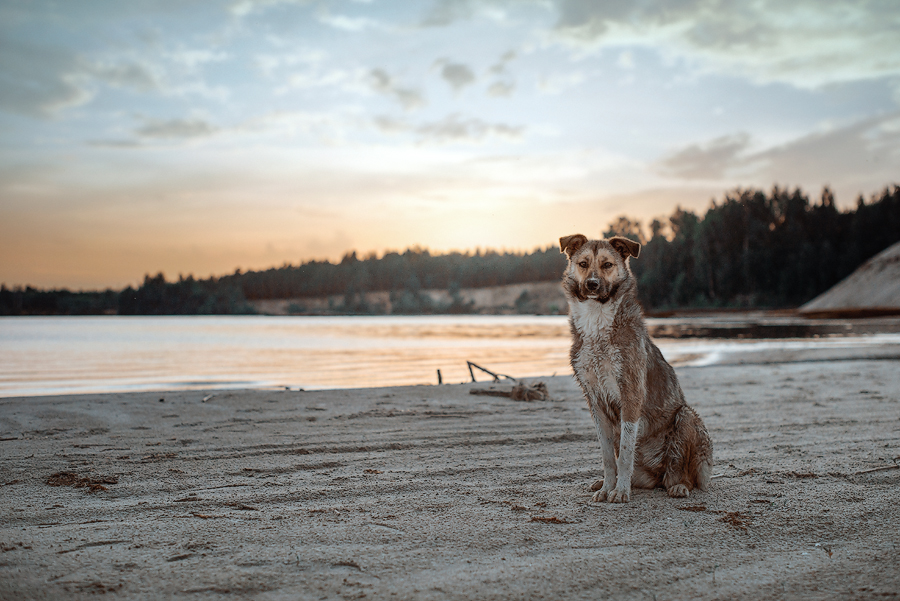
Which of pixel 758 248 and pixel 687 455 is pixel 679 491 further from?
pixel 758 248

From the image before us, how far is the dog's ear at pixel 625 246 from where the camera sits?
515cm

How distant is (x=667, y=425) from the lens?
16.5ft

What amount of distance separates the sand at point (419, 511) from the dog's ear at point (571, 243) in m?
2.27

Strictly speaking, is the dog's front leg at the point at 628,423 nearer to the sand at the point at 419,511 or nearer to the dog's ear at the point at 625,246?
the sand at the point at 419,511

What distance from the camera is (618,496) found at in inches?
189

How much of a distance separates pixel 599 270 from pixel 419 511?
2586mm

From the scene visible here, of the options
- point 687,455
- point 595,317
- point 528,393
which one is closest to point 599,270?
point 595,317

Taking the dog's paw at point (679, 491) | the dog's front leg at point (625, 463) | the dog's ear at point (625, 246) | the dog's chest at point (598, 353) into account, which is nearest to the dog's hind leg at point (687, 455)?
the dog's paw at point (679, 491)

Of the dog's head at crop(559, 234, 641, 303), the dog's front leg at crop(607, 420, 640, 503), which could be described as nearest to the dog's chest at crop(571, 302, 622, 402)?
the dog's head at crop(559, 234, 641, 303)

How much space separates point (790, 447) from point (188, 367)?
1955 centimetres

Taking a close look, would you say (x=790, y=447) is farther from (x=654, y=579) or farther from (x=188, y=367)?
(x=188, y=367)

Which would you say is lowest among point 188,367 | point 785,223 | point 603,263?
point 188,367

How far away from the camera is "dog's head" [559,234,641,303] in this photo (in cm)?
490

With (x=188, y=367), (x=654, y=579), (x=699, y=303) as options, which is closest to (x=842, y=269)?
(x=699, y=303)
